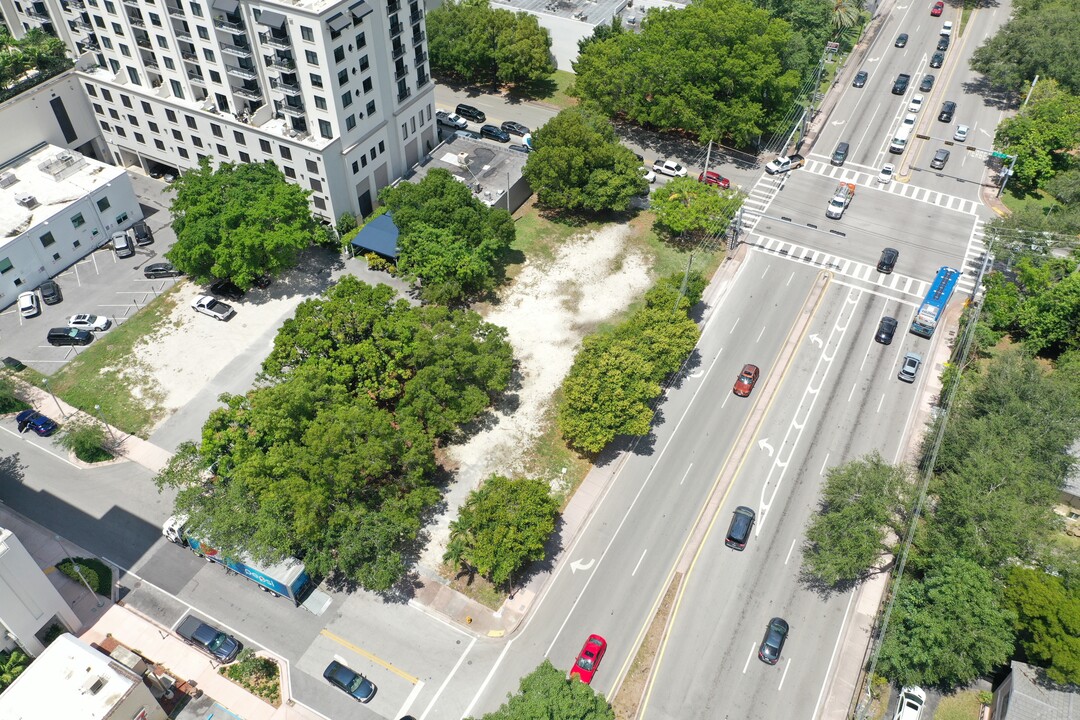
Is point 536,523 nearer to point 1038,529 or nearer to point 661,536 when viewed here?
point 661,536

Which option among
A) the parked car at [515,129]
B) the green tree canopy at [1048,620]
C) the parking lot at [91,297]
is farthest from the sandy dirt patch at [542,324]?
the parking lot at [91,297]

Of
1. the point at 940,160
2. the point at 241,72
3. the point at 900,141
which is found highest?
the point at 241,72

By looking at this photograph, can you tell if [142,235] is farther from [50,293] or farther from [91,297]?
[50,293]

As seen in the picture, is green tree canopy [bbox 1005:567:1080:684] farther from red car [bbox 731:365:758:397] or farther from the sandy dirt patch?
the sandy dirt patch

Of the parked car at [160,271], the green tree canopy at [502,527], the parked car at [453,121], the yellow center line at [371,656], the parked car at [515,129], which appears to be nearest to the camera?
the yellow center line at [371,656]

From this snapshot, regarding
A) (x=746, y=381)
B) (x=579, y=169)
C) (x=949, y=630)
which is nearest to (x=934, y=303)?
(x=746, y=381)

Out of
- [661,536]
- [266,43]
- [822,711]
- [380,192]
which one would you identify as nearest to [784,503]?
[661,536]

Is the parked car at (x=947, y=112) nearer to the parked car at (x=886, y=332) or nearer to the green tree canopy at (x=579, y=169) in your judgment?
the parked car at (x=886, y=332)
